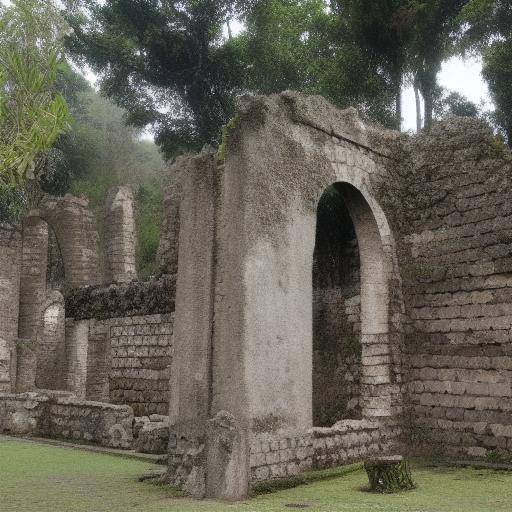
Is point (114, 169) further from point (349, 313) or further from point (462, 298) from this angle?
point (462, 298)

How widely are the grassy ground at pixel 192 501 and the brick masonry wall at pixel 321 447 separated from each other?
248mm

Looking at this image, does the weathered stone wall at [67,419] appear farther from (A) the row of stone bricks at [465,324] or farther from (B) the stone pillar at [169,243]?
(A) the row of stone bricks at [465,324]

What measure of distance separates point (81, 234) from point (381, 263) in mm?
12828

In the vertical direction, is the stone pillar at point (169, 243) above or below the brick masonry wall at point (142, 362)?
above

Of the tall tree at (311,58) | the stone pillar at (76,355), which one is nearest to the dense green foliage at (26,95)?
the stone pillar at (76,355)

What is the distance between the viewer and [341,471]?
6465 millimetres

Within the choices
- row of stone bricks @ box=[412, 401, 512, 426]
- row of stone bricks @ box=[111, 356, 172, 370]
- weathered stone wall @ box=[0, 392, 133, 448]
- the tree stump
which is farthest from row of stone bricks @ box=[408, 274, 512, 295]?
weathered stone wall @ box=[0, 392, 133, 448]

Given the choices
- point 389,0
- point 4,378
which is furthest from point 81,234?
point 389,0

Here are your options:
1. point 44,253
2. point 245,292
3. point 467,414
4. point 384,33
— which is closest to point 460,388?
point 467,414

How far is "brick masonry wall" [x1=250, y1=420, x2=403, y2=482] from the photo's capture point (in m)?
5.77

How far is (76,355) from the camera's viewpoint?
1540 cm

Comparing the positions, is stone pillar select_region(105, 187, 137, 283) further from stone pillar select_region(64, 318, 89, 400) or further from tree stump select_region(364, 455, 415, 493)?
tree stump select_region(364, 455, 415, 493)

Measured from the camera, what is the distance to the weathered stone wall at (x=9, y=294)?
672 inches

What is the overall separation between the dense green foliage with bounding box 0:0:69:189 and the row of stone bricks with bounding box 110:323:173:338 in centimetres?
501
